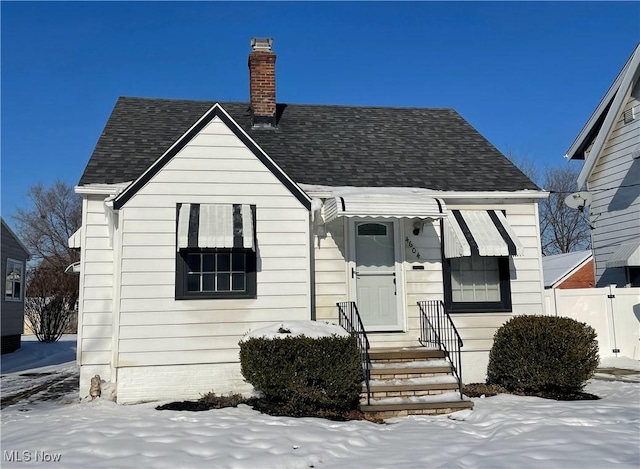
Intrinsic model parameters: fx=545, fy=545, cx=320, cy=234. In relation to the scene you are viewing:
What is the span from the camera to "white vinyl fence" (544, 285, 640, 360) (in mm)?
12594

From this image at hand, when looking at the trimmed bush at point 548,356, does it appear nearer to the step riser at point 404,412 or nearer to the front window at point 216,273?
the step riser at point 404,412

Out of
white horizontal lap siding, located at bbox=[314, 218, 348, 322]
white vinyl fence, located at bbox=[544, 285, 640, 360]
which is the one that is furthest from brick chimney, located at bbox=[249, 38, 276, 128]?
white vinyl fence, located at bbox=[544, 285, 640, 360]

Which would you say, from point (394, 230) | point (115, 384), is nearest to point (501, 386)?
point (394, 230)

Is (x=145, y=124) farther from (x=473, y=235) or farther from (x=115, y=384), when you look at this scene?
(x=473, y=235)

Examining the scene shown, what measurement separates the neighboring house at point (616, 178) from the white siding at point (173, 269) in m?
8.78

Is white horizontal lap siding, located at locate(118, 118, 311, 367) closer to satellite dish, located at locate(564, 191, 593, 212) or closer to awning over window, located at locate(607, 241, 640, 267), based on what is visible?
satellite dish, located at locate(564, 191, 593, 212)

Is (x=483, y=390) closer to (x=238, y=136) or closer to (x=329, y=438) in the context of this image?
(x=329, y=438)

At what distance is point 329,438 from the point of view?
643cm

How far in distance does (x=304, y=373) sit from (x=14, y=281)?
17.6 metres

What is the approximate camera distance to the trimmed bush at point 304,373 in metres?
7.54

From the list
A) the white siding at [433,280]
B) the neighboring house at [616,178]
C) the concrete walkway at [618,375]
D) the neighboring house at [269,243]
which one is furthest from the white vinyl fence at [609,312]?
the neighboring house at [269,243]

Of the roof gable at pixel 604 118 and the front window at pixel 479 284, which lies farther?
the roof gable at pixel 604 118

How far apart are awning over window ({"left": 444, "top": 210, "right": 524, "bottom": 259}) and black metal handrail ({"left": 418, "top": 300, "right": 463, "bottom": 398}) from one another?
3.32 ft

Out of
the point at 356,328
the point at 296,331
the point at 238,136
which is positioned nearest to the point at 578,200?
the point at 356,328
